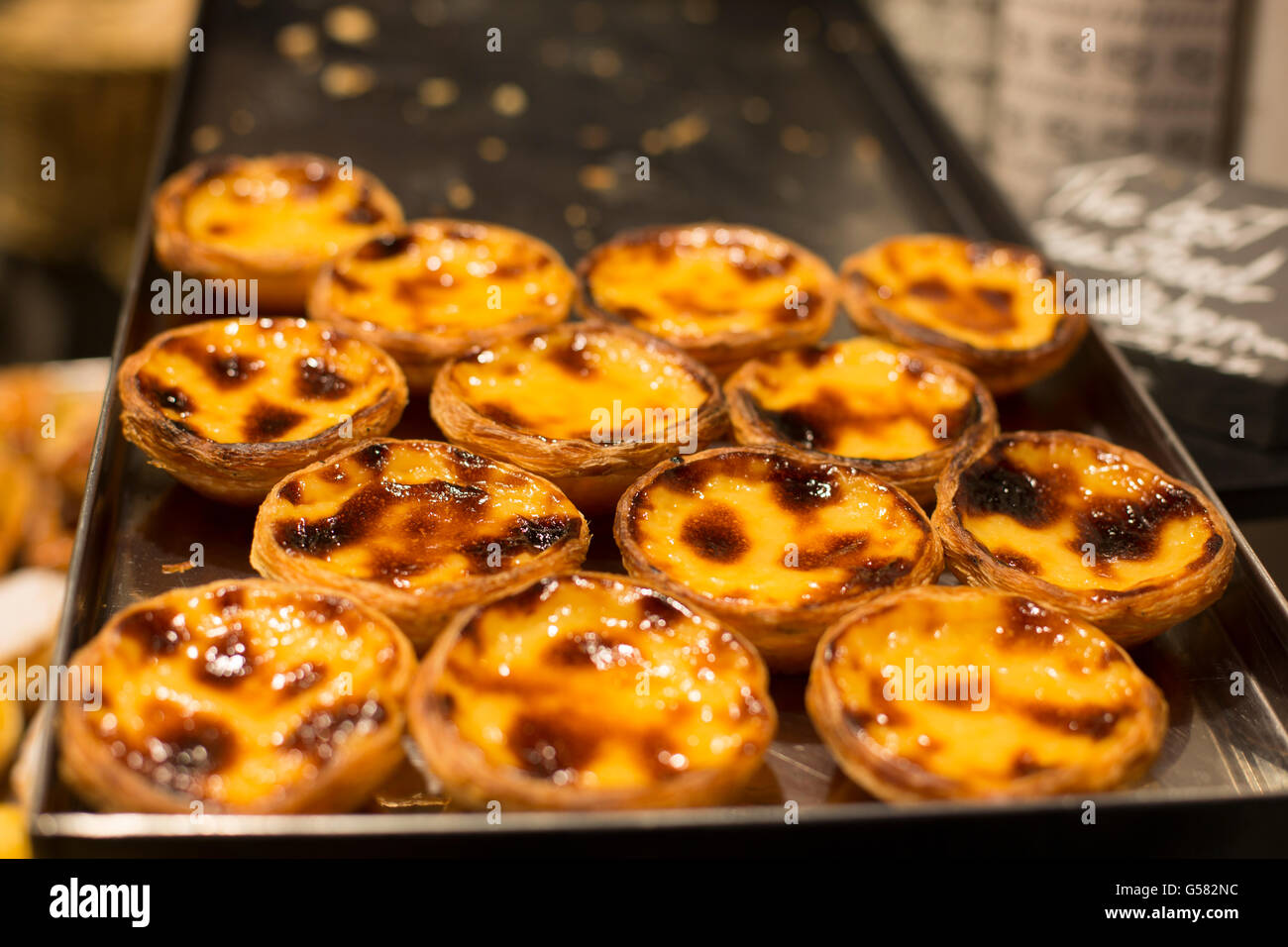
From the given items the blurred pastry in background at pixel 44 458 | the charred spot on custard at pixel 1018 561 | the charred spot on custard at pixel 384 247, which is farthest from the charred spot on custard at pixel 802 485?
the blurred pastry in background at pixel 44 458

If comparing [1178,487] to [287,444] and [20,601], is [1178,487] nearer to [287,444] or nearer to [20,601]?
[287,444]

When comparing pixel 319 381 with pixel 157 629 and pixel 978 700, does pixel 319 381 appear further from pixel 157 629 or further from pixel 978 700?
pixel 978 700

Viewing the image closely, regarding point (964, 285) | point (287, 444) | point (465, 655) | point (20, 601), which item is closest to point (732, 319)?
point (964, 285)

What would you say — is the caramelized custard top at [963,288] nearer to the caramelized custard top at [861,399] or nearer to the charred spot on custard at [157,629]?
the caramelized custard top at [861,399]

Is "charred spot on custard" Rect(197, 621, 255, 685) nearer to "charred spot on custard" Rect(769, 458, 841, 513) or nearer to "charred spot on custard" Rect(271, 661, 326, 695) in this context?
"charred spot on custard" Rect(271, 661, 326, 695)

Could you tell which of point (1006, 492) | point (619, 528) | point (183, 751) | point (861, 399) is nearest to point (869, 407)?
point (861, 399)

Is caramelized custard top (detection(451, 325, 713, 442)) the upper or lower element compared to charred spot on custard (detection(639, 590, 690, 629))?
upper

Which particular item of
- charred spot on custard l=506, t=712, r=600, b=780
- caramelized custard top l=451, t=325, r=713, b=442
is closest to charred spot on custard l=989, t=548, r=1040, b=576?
caramelized custard top l=451, t=325, r=713, b=442
